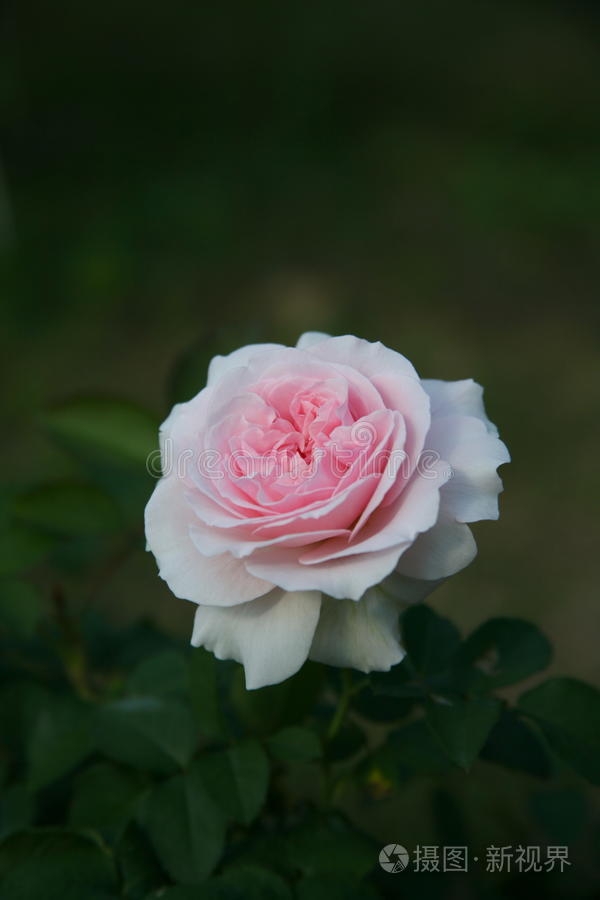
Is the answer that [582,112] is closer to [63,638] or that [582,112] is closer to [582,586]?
[582,586]

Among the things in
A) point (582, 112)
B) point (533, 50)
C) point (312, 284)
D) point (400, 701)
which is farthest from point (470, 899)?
point (533, 50)

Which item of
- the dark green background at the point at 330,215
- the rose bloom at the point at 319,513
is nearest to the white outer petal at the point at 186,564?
the rose bloom at the point at 319,513

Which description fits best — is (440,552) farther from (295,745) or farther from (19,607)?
(19,607)

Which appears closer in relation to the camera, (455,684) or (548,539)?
(455,684)

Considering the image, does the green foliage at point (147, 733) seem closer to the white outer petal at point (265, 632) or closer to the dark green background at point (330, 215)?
the white outer petal at point (265, 632)

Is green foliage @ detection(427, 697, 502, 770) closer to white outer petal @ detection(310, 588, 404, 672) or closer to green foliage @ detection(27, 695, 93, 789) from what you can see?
white outer petal @ detection(310, 588, 404, 672)
